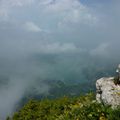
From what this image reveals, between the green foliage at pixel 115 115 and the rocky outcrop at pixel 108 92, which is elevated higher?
the green foliage at pixel 115 115

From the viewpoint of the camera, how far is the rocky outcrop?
20.2 metres

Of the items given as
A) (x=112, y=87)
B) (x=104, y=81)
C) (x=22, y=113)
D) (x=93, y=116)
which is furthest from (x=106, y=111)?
(x=22, y=113)

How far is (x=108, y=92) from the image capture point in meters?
21.3

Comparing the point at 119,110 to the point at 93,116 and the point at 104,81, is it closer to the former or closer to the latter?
the point at 93,116

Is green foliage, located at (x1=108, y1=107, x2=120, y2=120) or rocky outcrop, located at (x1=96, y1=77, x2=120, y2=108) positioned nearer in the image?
green foliage, located at (x1=108, y1=107, x2=120, y2=120)

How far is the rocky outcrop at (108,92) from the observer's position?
20.2m

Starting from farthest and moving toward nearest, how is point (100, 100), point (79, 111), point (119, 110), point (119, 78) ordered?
1. point (119, 78)
2. point (100, 100)
3. point (79, 111)
4. point (119, 110)

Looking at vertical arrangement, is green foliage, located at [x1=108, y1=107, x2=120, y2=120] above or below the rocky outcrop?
above

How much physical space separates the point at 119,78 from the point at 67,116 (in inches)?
176

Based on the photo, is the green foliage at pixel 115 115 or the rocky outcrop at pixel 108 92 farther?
the rocky outcrop at pixel 108 92

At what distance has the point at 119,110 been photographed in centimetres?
1812

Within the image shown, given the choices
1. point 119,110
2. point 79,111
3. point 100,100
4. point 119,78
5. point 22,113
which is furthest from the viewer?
point 22,113

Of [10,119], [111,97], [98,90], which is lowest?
[10,119]

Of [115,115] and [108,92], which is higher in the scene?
[115,115]
